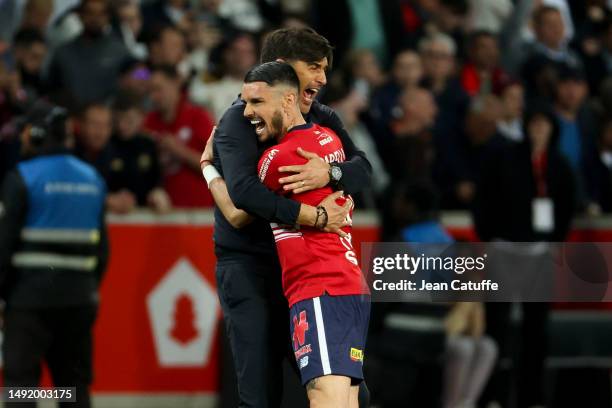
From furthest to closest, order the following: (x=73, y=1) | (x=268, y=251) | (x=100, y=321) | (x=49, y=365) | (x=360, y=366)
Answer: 1. (x=73, y=1)
2. (x=100, y=321)
3. (x=49, y=365)
4. (x=268, y=251)
5. (x=360, y=366)

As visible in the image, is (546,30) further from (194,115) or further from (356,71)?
(194,115)

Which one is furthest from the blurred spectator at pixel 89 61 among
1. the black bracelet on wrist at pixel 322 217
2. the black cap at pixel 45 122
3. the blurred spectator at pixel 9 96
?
the black bracelet on wrist at pixel 322 217

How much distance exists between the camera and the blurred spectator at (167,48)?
1175 cm

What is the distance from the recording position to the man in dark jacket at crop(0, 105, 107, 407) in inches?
314

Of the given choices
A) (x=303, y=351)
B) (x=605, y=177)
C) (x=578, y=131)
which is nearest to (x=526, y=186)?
(x=605, y=177)

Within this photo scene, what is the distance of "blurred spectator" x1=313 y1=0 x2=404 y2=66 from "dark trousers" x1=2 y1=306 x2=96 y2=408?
211 inches

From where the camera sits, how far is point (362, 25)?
13.3m

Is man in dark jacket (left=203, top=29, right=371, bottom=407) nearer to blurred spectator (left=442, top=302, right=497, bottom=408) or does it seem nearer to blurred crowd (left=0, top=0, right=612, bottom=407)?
blurred crowd (left=0, top=0, right=612, bottom=407)

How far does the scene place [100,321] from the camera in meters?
10.4

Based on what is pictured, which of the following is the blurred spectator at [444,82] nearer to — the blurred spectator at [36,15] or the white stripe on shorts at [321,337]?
the blurred spectator at [36,15]

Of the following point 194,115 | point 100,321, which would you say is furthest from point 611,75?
point 100,321

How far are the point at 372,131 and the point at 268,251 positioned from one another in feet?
19.0

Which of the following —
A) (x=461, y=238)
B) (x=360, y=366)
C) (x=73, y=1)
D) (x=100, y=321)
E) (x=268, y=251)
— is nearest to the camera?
(x=360, y=366)

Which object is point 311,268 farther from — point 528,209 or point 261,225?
point 528,209
